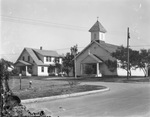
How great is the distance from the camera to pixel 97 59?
141 feet

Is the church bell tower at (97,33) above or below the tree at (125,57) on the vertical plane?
above

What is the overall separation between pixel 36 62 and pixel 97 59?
52.8 ft

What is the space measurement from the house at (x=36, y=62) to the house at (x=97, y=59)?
9621 mm

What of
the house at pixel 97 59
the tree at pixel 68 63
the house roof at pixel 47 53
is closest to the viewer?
the house at pixel 97 59

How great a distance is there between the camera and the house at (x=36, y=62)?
53.2m

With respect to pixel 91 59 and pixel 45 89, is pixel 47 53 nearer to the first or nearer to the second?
pixel 91 59

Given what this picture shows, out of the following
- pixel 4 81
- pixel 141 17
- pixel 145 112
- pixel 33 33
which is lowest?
pixel 145 112

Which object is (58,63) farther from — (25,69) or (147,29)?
(147,29)

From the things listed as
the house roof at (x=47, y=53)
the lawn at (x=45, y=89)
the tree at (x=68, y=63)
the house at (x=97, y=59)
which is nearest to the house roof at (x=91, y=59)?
the house at (x=97, y=59)

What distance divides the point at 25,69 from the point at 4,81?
4741 centimetres

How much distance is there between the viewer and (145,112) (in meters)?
8.80

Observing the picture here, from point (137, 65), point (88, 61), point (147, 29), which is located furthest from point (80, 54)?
point (147, 29)

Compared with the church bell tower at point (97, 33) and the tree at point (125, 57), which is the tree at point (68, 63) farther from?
the tree at point (125, 57)

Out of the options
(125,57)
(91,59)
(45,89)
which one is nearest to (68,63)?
(91,59)
